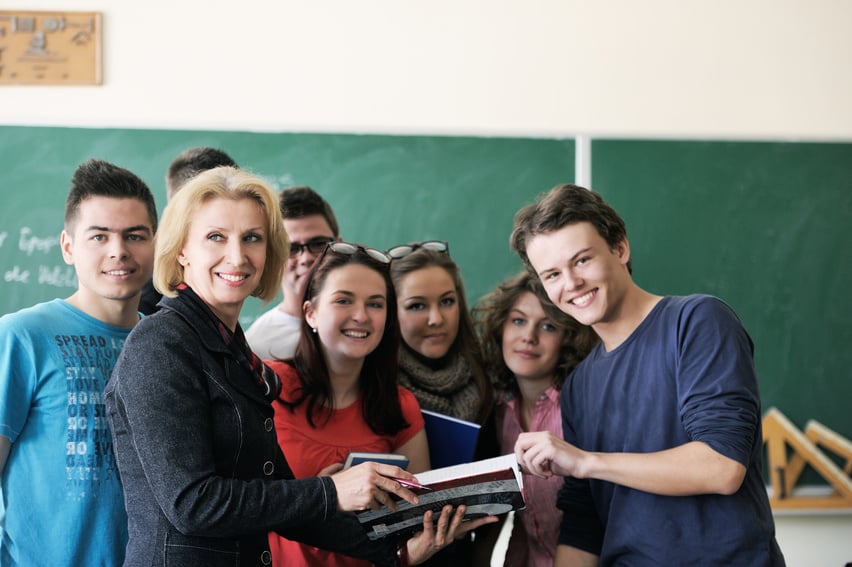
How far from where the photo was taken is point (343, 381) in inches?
86.3

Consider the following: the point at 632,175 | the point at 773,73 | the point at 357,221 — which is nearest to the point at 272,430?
the point at 357,221

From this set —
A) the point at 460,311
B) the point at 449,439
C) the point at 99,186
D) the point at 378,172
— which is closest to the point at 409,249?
the point at 460,311

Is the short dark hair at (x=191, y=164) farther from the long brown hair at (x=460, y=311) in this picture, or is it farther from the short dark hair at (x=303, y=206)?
the long brown hair at (x=460, y=311)

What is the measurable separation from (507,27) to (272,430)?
2877 millimetres

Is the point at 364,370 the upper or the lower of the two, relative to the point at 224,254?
lower

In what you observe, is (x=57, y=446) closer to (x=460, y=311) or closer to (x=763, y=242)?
(x=460, y=311)

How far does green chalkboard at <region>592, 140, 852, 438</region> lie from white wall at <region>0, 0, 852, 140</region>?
5.6 inches

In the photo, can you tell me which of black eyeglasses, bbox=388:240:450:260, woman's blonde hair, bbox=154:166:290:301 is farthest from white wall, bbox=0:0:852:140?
woman's blonde hair, bbox=154:166:290:301

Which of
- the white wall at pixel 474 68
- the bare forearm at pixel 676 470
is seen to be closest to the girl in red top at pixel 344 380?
the bare forearm at pixel 676 470

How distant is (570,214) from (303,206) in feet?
4.29

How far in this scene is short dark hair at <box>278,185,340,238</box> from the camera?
2950 mm

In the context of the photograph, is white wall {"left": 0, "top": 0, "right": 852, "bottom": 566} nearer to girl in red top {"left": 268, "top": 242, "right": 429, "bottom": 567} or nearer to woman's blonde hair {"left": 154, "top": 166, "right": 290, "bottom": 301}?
girl in red top {"left": 268, "top": 242, "right": 429, "bottom": 567}

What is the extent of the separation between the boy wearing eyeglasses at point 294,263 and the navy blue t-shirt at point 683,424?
46.2 inches

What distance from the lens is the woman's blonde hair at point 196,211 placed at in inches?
63.5
